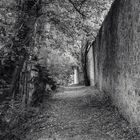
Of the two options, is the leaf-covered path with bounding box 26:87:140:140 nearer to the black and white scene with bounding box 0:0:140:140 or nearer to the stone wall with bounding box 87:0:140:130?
the black and white scene with bounding box 0:0:140:140

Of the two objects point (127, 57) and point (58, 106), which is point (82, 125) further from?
point (58, 106)

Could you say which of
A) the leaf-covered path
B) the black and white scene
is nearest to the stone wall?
the black and white scene

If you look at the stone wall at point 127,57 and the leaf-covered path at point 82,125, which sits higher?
the stone wall at point 127,57

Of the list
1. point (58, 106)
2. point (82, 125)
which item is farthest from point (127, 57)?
point (58, 106)

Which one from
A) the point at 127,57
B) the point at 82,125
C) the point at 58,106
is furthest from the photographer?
the point at 58,106

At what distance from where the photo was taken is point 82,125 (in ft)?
23.5

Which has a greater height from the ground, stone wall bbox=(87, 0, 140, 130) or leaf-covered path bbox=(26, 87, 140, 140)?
stone wall bbox=(87, 0, 140, 130)

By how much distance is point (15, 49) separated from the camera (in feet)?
21.7

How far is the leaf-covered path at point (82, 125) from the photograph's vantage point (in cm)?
610

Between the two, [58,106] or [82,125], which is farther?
[58,106]

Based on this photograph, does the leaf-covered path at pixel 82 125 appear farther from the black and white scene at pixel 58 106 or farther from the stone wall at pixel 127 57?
the stone wall at pixel 127 57

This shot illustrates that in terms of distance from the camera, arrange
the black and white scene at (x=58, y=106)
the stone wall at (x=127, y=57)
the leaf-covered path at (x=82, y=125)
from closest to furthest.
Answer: the stone wall at (x=127, y=57) < the black and white scene at (x=58, y=106) < the leaf-covered path at (x=82, y=125)

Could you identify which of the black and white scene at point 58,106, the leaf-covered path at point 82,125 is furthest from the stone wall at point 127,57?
the leaf-covered path at point 82,125

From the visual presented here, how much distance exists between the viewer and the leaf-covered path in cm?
610
